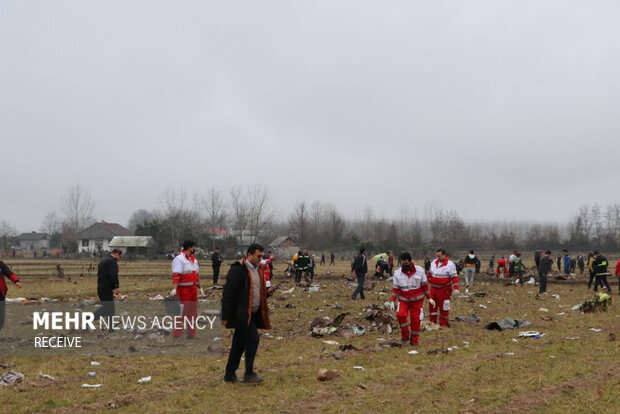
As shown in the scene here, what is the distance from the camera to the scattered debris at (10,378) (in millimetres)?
6871

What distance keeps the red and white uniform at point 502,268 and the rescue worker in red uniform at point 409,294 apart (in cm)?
2025

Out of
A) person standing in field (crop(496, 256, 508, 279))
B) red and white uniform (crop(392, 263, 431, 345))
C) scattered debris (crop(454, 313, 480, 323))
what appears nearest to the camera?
red and white uniform (crop(392, 263, 431, 345))

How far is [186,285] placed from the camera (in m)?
10.2

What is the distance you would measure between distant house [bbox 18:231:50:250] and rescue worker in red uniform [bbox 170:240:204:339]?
136 m

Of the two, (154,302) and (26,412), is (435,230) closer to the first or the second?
(154,302)

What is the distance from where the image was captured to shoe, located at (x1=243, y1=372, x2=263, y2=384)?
273 inches

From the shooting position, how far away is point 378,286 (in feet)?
79.8

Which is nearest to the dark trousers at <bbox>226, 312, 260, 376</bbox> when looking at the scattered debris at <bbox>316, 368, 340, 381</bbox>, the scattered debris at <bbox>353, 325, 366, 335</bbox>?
the scattered debris at <bbox>316, 368, 340, 381</bbox>

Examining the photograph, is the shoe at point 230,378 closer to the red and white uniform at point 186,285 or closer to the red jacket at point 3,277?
the red and white uniform at point 186,285

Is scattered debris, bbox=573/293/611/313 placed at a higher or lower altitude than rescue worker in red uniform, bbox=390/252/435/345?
lower

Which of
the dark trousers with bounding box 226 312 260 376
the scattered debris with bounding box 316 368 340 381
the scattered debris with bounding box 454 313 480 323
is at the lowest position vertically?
the scattered debris with bounding box 454 313 480 323

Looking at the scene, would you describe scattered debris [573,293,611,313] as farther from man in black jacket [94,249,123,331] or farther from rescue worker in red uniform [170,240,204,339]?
man in black jacket [94,249,123,331]

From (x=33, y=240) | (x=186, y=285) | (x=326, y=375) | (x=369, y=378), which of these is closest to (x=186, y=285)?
(x=186, y=285)

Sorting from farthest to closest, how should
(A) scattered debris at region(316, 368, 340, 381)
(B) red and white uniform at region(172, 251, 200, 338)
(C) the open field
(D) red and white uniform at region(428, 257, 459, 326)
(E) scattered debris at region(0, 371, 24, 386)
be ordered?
(D) red and white uniform at region(428, 257, 459, 326), (B) red and white uniform at region(172, 251, 200, 338), (A) scattered debris at region(316, 368, 340, 381), (E) scattered debris at region(0, 371, 24, 386), (C) the open field
